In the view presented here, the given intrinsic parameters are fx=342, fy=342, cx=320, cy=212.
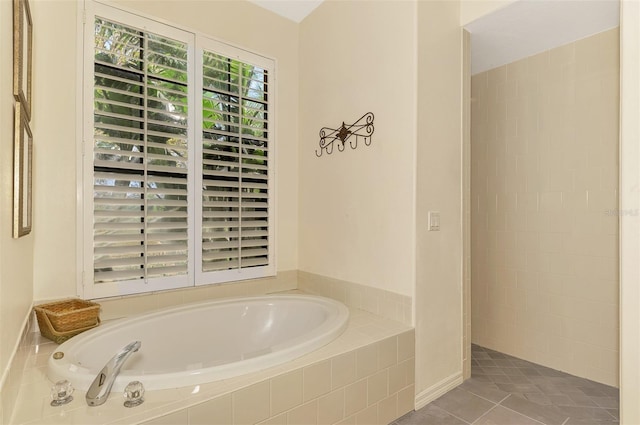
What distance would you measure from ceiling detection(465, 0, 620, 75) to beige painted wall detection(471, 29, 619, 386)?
0.43 feet

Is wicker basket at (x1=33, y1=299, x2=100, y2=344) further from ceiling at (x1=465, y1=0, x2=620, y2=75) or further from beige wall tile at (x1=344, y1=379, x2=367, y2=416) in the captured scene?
ceiling at (x1=465, y1=0, x2=620, y2=75)

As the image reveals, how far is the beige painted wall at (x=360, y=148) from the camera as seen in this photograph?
1994 mm

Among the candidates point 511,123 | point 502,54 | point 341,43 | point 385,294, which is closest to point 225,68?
point 341,43

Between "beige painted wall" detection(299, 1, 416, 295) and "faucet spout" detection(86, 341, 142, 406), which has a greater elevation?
"beige painted wall" detection(299, 1, 416, 295)

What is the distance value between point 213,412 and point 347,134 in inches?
70.7

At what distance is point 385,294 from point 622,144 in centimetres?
135

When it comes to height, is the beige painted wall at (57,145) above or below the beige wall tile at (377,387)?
above

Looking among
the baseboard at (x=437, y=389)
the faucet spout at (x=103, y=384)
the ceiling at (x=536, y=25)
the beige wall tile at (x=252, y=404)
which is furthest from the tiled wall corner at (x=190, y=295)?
the ceiling at (x=536, y=25)

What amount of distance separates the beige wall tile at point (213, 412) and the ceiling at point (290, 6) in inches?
104

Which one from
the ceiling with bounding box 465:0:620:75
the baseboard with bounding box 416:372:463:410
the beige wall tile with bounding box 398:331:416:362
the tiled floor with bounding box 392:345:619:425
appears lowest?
the tiled floor with bounding box 392:345:619:425

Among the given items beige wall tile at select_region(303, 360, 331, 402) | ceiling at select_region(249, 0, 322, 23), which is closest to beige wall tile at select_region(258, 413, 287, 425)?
beige wall tile at select_region(303, 360, 331, 402)

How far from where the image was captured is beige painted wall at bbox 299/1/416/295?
1.99 meters

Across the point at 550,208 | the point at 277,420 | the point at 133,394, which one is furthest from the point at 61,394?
the point at 550,208

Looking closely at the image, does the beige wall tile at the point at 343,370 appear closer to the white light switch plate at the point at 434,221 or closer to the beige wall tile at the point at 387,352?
the beige wall tile at the point at 387,352
